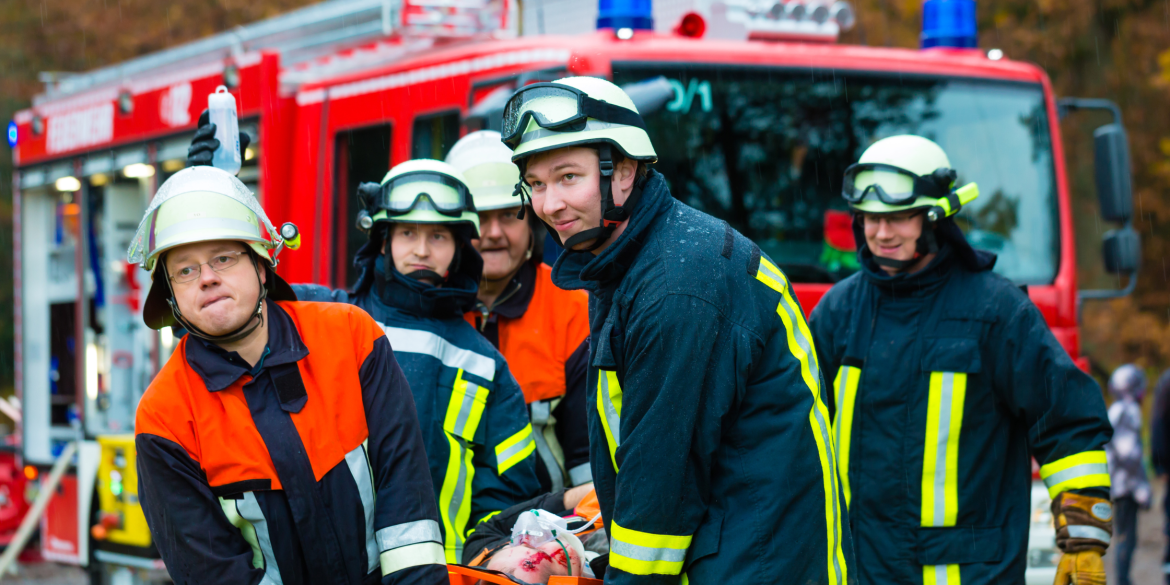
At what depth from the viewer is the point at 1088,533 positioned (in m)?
3.43

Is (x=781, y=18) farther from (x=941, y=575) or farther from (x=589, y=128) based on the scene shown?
(x=589, y=128)

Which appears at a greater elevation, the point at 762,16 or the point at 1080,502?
the point at 762,16

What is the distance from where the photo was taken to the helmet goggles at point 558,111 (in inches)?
98.7

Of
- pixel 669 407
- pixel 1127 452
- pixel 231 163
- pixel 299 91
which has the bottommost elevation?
pixel 1127 452

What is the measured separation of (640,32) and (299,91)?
207 centimetres

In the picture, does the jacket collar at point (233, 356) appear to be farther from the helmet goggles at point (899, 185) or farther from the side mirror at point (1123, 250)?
the side mirror at point (1123, 250)

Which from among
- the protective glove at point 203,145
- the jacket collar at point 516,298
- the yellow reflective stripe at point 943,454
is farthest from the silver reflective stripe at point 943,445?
the protective glove at point 203,145

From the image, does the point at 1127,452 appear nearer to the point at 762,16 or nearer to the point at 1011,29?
the point at 762,16

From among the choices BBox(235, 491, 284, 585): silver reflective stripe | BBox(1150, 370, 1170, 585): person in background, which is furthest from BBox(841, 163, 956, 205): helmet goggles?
BBox(1150, 370, 1170, 585): person in background

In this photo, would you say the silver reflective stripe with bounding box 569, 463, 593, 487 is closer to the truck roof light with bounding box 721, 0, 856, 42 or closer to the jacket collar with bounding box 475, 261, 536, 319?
the jacket collar with bounding box 475, 261, 536, 319

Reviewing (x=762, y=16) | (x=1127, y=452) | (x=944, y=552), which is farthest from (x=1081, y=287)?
(x=944, y=552)

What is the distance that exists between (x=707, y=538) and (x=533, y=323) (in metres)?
1.63

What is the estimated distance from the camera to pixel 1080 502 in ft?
11.3

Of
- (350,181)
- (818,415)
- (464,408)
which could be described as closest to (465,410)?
(464,408)
